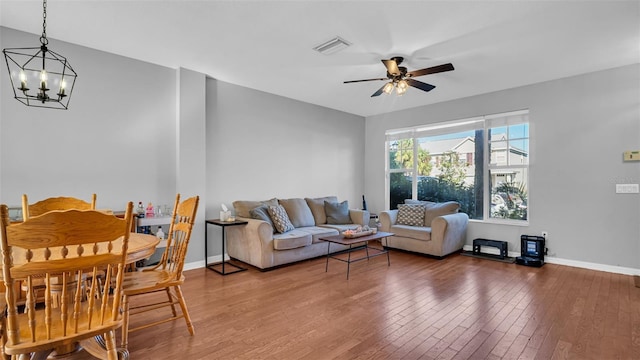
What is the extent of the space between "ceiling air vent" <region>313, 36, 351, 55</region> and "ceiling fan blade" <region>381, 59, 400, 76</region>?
1.57 feet

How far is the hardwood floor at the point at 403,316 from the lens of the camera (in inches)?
86.4

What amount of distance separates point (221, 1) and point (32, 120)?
2.42m

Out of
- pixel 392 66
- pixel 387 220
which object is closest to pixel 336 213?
pixel 387 220

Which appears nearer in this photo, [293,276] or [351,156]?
[293,276]

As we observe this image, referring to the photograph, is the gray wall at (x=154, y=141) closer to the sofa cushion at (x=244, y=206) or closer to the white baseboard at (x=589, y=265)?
the sofa cushion at (x=244, y=206)

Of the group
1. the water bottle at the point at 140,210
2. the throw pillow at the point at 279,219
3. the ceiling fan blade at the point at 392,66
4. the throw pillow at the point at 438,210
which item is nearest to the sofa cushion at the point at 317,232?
the throw pillow at the point at 279,219

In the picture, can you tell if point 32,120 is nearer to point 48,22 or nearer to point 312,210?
point 48,22

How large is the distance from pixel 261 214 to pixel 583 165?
15.2 feet

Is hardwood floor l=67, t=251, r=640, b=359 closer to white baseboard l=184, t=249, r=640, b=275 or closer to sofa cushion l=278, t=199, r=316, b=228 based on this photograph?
white baseboard l=184, t=249, r=640, b=275

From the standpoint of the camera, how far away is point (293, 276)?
391cm

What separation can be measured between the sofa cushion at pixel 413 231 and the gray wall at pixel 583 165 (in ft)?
3.90

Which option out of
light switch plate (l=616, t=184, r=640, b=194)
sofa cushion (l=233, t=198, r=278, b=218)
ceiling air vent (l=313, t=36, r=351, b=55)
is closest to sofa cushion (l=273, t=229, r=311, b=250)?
sofa cushion (l=233, t=198, r=278, b=218)

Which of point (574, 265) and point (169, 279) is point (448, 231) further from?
point (169, 279)

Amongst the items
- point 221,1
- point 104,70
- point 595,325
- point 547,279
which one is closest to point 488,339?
point 595,325
